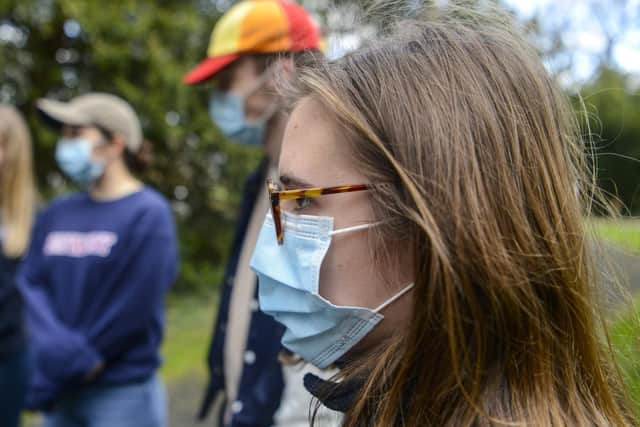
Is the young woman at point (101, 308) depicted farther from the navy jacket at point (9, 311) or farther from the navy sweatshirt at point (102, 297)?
the navy jacket at point (9, 311)

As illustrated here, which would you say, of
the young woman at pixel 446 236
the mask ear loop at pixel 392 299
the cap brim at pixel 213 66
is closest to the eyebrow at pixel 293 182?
the young woman at pixel 446 236

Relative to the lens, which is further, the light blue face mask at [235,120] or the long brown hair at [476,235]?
the light blue face mask at [235,120]

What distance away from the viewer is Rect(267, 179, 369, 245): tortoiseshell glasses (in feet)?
A: 4.41

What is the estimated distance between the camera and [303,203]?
1441 millimetres

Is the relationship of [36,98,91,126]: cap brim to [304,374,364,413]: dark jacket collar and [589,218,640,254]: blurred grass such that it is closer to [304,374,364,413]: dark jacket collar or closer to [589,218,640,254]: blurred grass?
[304,374,364,413]: dark jacket collar

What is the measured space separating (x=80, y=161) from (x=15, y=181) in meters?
0.71

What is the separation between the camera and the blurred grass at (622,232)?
1578mm

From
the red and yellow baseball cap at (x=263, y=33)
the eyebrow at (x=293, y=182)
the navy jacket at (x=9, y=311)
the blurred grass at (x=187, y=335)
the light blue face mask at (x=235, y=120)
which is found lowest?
the blurred grass at (x=187, y=335)

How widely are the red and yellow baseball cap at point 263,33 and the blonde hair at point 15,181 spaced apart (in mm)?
1727

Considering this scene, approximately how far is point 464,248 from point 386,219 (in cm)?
21

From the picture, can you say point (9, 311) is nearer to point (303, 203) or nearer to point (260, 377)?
point (260, 377)

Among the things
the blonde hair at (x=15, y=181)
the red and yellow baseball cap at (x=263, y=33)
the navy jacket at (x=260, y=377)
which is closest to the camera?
the navy jacket at (x=260, y=377)

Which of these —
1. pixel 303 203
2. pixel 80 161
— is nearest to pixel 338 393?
pixel 303 203

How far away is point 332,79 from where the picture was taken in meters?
1.41
